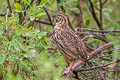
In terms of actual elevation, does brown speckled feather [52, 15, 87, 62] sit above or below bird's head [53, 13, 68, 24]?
below

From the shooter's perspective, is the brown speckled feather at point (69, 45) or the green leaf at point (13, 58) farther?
the brown speckled feather at point (69, 45)

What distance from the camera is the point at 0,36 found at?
4164 mm

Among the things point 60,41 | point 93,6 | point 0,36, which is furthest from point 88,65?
point 93,6

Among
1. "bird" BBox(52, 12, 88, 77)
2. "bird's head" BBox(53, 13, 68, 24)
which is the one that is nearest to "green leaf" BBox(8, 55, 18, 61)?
"bird" BBox(52, 12, 88, 77)

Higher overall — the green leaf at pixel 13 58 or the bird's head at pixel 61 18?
the bird's head at pixel 61 18

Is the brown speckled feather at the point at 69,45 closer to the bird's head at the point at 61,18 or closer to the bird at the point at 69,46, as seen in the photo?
the bird at the point at 69,46

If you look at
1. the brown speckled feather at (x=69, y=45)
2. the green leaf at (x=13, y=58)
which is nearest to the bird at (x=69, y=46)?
the brown speckled feather at (x=69, y=45)

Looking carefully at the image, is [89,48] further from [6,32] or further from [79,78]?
[6,32]

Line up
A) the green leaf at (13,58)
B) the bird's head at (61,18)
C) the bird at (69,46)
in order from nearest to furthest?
the green leaf at (13,58) < the bird at (69,46) < the bird's head at (61,18)

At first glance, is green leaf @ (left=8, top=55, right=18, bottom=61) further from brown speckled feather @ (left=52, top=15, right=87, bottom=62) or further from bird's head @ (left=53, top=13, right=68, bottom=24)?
bird's head @ (left=53, top=13, right=68, bottom=24)

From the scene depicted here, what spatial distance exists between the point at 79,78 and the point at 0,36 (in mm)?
1269

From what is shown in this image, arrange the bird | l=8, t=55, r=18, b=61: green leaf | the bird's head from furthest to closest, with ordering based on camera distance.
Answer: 1. the bird's head
2. the bird
3. l=8, t=55, r=18, b=61: green leaf

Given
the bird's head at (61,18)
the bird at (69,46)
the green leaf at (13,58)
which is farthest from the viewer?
the bird's head at (61,18)

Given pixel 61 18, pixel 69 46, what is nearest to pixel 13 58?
pixel 69 46
